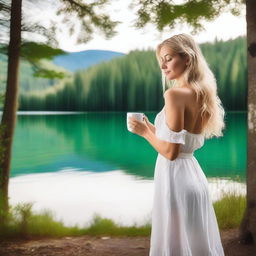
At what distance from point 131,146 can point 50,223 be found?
14091mm

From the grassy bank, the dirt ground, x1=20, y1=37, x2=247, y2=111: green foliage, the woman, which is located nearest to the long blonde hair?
the woman

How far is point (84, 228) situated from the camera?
218 inches

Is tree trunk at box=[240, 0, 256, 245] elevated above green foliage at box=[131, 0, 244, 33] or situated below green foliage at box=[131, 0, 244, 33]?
below

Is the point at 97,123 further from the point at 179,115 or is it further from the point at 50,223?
the point at 179,115

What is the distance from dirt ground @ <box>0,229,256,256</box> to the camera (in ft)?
13.8

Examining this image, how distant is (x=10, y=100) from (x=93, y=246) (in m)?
1.99

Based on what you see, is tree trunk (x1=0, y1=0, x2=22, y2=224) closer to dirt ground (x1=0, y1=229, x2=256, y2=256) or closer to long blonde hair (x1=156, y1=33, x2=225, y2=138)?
dirt ground (x1=0, y1=229, x2=256, y2=256)

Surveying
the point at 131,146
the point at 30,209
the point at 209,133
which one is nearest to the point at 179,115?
the point at 209,133

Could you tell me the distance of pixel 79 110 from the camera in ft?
64.2

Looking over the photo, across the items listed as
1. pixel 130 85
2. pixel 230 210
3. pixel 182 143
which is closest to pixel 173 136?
pixel 182 143

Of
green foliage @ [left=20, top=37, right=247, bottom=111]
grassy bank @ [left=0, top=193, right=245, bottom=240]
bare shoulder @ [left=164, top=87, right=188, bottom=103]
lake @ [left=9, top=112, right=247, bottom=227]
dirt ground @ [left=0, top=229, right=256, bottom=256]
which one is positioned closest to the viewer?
bare shoulder @ [left=164, top=87, right=188, bottom=103]

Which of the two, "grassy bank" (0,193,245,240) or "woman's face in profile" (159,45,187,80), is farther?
"grassy bank" (0,193,245,240)

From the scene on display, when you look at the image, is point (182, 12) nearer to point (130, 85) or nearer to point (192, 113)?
point (192, 113)

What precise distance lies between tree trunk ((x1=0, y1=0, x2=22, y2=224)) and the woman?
3.37 metres
